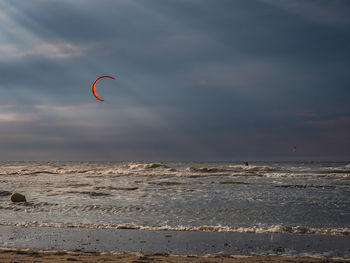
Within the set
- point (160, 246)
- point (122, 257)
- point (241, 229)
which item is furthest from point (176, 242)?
point (241, 229)

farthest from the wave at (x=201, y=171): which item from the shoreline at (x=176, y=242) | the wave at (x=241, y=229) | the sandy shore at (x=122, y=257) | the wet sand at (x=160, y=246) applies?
the sandy shore at (x=122, y=257)

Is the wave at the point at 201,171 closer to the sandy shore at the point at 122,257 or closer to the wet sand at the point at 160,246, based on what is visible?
the wet sand at the point at 160,246

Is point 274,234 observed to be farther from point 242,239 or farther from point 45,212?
point 45,212

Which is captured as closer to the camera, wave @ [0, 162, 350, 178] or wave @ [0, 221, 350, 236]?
wave @ [0, 221, 350, 236]

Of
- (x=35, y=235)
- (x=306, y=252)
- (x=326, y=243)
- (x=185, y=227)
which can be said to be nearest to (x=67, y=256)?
(x=35, y=235)

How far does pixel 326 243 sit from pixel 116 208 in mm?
8944

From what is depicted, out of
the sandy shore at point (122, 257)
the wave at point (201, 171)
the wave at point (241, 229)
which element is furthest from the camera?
the wave at point (201, 171)

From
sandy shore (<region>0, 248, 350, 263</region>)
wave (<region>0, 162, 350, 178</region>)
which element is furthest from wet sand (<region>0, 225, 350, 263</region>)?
wave (<region>0, 162, 350, 178</region>)

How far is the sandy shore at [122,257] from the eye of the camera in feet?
23.7

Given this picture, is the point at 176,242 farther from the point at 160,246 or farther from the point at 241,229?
the point at 241,229

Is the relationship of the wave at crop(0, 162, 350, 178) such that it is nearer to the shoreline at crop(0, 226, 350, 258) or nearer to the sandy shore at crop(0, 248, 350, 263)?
the shoreline at crop(0, 226, 350, 258)

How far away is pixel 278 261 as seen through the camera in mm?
7215

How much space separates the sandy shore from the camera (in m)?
7.23

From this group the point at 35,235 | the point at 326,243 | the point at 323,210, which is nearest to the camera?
the point at 326,243
